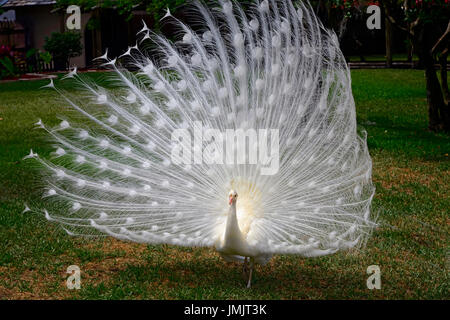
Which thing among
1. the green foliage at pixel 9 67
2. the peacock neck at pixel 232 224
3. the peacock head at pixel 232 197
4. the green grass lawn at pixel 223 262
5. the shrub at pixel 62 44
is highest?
the shrub at pixel 62 44

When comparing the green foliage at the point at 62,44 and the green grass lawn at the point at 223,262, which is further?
the green foliage at the point at 62,44

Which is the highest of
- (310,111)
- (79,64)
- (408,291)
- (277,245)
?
(79,64)

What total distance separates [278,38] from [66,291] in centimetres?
277

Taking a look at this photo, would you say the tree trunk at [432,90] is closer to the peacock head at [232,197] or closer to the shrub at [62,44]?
the peacock head at [232,197]

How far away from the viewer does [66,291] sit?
16.1ft

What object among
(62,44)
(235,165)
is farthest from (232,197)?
(62,44)

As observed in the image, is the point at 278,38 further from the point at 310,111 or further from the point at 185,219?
the point at 185,219

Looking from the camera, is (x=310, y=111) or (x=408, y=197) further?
(x=408, y=197)

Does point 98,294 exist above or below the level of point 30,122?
below

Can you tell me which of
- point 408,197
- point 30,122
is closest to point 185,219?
point 408,197

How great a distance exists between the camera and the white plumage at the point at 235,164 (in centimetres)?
479

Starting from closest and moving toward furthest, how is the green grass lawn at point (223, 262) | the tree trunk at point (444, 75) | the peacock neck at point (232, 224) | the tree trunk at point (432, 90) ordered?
the peacock neck at point (232, 224) → the green grass lawn at point (223, 262) → the tree trunk at point (432, 90) → the tree trunk at point (444, 75)
